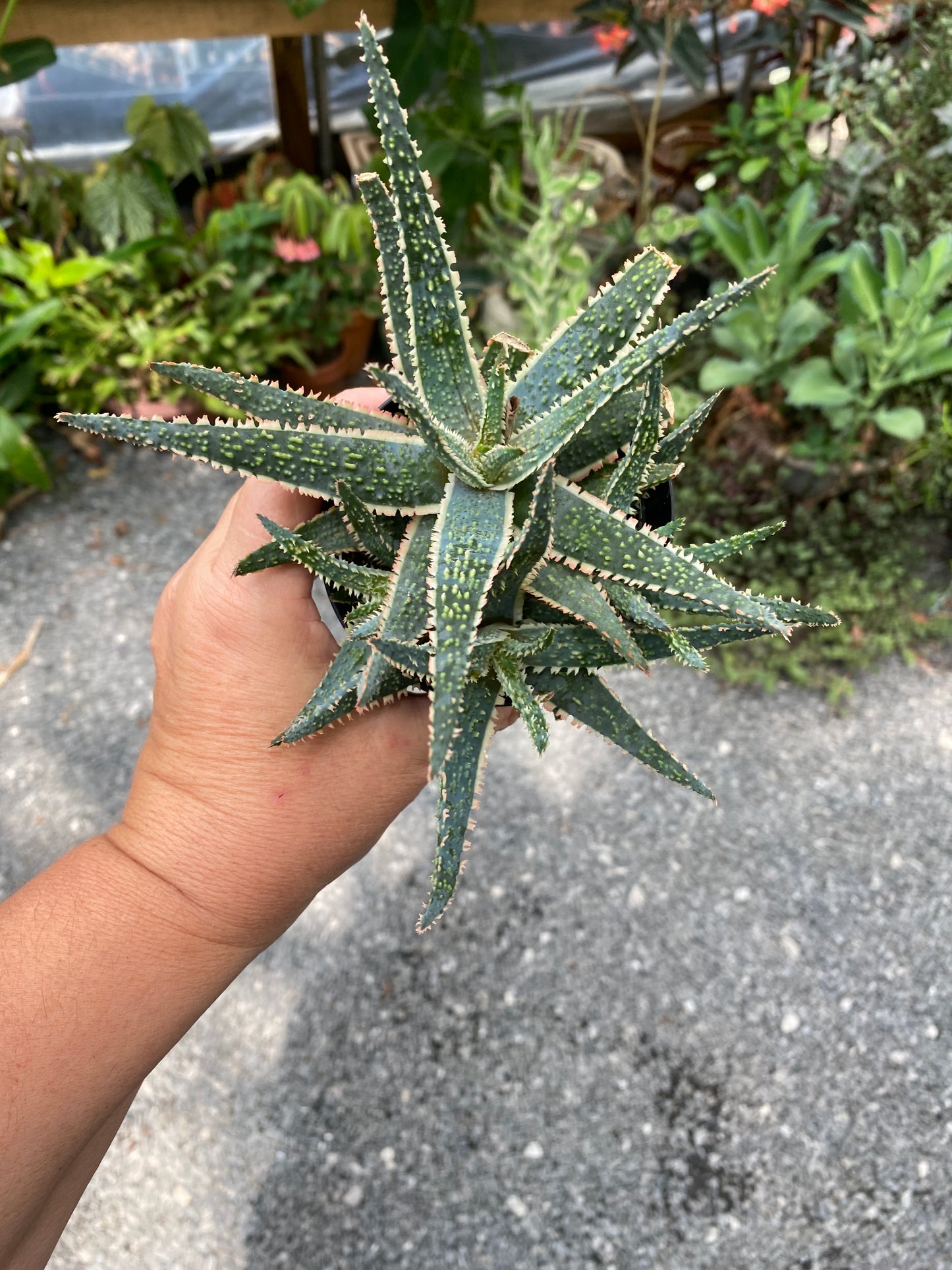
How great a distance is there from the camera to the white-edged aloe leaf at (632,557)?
2.06ft

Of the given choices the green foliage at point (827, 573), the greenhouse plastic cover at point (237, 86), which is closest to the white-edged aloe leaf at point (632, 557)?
the green foliage at point (827, 573)

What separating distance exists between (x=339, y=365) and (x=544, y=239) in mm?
926

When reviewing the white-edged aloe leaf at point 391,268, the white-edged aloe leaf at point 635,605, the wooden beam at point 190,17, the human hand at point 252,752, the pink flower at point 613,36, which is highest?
the wooden beam at point 190,17

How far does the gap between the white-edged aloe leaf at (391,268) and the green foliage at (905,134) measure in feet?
5.41

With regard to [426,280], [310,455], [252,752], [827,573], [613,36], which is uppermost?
[613,36]

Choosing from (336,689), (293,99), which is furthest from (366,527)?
(293,99)

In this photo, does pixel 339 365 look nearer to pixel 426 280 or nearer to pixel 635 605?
pixel 426 280

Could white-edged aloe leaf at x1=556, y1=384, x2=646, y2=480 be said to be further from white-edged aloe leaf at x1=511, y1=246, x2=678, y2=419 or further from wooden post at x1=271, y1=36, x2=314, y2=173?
wooden post at x1=271, y1=36, x2=314, y2=173

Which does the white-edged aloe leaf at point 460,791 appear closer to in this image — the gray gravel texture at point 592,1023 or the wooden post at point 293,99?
the gray gravel texture at point 592,1023

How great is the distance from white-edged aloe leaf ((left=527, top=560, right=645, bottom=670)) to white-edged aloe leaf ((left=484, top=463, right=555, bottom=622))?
15mm

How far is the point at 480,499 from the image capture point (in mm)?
676

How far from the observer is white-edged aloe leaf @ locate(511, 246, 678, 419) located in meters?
0.68

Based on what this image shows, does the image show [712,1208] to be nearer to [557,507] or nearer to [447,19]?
[557,507]

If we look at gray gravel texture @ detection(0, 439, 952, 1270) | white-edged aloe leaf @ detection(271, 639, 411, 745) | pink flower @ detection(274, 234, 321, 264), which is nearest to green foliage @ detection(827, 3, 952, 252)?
gray gravel texture @ detection(0, 439, 952, 1270)
